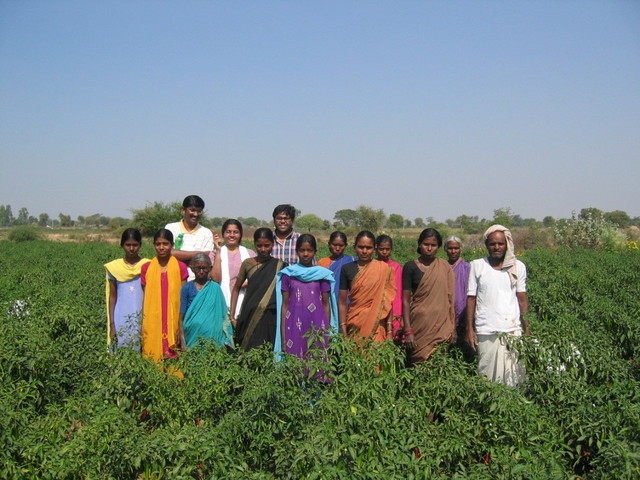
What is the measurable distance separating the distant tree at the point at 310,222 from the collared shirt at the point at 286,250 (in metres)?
55.0

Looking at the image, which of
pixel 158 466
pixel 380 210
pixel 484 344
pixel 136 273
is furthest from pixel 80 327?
pixel 380 210

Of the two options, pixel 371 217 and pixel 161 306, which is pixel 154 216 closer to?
pixel 371 217

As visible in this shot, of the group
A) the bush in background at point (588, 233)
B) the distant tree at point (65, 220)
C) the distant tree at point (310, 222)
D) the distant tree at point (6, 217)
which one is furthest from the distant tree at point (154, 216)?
the distant tree at point (6, 217)

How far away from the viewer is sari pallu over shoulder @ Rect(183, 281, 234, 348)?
4.71 m

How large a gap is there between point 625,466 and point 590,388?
1050 millimetres

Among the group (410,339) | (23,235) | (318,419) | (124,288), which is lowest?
(318,419)

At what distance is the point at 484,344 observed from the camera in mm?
4426

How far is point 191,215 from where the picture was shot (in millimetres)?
5234

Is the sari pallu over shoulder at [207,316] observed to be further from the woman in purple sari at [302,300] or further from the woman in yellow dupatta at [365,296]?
the woman in yellow dupatta at [365,296]

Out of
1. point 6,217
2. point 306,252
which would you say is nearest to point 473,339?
point 306,252

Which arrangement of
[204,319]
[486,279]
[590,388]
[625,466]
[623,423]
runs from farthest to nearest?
1. [204,319]
2. [486,279]
3. [590,388]
4. [623,423]
5. [625,466]

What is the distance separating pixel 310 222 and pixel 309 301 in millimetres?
58713

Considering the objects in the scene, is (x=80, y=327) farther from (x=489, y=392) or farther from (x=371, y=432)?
(x=489, y=392)

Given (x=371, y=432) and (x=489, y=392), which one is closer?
(x=371, y=432)
